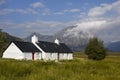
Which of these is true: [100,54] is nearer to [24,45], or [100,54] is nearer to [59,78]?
[24,45]

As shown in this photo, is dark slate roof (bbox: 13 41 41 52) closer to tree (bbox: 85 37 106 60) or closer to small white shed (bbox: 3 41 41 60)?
small white shed (bbox: 3 41 41 60)

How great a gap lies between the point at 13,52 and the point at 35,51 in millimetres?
5913

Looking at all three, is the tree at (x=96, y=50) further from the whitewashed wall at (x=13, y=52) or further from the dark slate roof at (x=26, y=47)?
the whitewashed wall at (x=13, y=52)

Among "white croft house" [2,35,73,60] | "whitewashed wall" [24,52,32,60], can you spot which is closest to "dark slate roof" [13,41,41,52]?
"white croft house" [2,35,73,60]

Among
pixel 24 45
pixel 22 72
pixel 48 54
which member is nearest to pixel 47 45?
pixel 48 54

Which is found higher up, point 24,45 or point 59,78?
point 24,45

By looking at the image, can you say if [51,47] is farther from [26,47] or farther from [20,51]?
[20,51]

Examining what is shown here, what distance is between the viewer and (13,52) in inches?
2527

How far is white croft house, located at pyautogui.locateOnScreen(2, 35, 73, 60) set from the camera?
63.6 m

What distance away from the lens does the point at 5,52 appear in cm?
6569

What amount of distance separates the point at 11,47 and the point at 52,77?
5282 centimetres

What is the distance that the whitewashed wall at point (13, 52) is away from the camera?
63062mm

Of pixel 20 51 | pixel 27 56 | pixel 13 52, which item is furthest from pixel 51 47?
pixel 20 51

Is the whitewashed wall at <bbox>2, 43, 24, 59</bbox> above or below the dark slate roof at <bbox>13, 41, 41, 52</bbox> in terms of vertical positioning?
below
